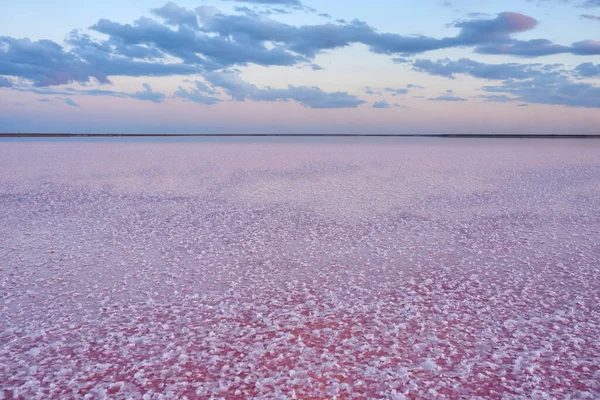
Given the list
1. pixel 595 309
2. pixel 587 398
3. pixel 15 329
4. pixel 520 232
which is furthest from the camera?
pixel 520 232

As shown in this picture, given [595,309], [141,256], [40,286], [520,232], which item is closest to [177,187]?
[141,256]

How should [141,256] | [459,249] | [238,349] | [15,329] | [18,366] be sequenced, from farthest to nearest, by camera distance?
1. [459,249]
2. [141,256]
3. [15,329]
4. [238,349]
5. [18,366]

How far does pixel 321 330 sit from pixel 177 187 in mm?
9803

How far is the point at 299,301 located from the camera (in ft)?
15.1

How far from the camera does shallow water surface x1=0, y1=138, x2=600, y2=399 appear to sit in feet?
10.5

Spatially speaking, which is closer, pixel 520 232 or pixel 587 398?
pixel 587 398

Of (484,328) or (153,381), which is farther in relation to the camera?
(484,328)

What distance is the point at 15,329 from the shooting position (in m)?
3.94

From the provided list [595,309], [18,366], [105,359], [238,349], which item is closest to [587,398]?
[595,309]

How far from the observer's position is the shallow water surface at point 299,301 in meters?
3.19

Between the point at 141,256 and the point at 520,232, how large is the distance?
611 centimetres

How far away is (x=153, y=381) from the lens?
3.14 meters

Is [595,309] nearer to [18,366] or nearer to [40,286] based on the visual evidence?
[18,366]

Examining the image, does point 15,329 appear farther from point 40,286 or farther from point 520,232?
point 520,232
